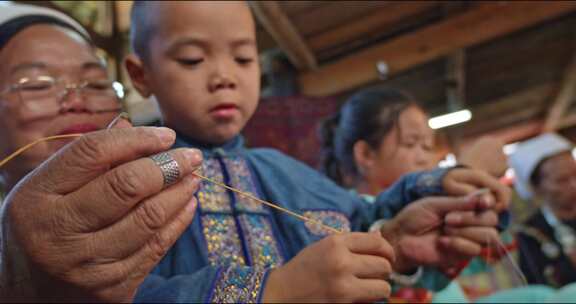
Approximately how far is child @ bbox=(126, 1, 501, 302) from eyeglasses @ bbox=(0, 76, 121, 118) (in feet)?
0.31

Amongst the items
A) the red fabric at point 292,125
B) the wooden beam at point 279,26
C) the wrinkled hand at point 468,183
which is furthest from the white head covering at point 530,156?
the wrinkled hand at point 468,183

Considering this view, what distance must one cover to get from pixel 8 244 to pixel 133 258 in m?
0.12

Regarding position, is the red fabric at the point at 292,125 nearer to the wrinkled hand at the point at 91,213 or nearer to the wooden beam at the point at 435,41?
the wooden beam at the point at 435,41

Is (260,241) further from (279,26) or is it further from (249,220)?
(279,26)

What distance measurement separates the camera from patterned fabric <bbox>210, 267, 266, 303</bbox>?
71 cm

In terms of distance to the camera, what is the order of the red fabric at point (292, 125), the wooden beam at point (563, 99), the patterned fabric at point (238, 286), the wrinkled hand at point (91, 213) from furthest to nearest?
the wooden beam at point (563, 99) < the red fabric at point (292, 125) < the patterned fabric at point (238, 286) < the wrinkled hand at point (91, 213)

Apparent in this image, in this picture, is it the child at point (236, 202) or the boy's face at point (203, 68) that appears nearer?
the child at point (236, 202)

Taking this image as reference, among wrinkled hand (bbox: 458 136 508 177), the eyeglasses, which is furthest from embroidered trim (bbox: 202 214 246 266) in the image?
wrinkled hand (bbox: 458 136 508 177)

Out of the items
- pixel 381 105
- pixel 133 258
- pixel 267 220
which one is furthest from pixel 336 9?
pixel 133 258

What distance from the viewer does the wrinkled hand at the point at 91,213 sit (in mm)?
434

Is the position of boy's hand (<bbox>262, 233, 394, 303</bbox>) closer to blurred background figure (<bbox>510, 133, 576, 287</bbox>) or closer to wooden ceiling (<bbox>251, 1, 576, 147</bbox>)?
wooden ceiling (<bbox>251, 1, 576, 147</bbox>)

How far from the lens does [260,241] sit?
973mm

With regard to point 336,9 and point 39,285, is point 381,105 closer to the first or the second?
point 336,9

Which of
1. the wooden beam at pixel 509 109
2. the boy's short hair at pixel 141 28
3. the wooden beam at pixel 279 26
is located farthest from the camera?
the wooden beam at pixel 509 109
